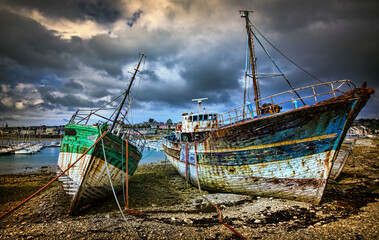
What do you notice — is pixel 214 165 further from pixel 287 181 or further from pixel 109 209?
pixel 109 209

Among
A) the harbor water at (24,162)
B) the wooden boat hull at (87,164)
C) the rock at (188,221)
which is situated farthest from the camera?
the harbor water at (24,162)

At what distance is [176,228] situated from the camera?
565 cm

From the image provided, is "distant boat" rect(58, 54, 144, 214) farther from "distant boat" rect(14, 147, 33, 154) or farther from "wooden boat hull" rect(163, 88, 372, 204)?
"distant boat" rect(14, 147, 33, 154)

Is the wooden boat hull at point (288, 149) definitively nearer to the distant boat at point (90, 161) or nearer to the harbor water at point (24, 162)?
the distant boat at point (90, 161)

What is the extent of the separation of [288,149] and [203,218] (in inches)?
194

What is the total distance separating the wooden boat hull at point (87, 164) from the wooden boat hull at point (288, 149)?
571cm

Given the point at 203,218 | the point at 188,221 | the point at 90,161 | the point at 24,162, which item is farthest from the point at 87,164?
the point at 24,162

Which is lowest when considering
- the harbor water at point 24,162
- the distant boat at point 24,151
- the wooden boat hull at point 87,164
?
the harbor water at point 24,162

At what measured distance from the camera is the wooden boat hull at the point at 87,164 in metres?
7.22

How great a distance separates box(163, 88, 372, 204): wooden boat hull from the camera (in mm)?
6660

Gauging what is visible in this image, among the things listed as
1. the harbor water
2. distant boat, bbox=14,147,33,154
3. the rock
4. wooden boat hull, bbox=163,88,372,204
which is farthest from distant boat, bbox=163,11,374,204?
distant boat, bbox=14,147,33,154

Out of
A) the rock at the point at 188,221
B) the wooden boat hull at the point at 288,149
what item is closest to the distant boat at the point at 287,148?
the wooden boat hull at the point at 288,149

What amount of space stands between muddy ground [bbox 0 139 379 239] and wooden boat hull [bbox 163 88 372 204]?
2.65 feet

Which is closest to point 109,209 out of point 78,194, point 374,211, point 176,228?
point 78,194
